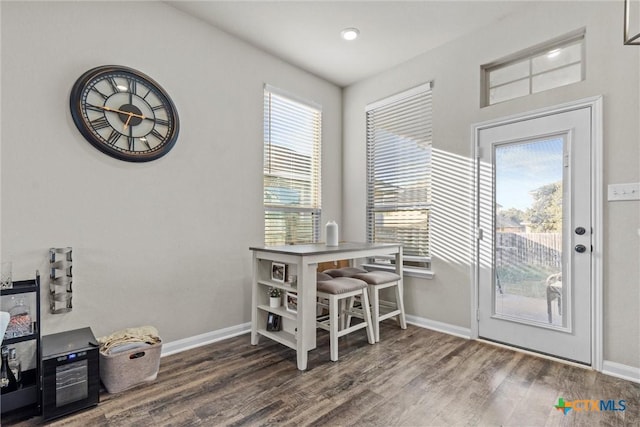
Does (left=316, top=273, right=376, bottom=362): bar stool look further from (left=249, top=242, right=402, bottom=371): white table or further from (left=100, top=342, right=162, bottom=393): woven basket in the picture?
(left=100, top=342, right=162, bottom=393): woven basket

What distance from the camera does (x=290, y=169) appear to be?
352 cm

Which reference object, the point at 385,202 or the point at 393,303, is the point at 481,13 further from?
the point at 393,303

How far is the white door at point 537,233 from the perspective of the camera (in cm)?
234

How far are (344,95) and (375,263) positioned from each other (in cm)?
216

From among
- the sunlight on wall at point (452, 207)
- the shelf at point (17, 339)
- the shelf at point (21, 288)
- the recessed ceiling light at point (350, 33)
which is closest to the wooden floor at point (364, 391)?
the shelf at point (17, 339)

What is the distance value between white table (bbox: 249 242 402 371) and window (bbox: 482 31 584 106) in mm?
1737

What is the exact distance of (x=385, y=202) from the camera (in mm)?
3701

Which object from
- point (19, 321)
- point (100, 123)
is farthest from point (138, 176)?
point (19, 321)

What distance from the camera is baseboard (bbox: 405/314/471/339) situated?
2944 millimetres

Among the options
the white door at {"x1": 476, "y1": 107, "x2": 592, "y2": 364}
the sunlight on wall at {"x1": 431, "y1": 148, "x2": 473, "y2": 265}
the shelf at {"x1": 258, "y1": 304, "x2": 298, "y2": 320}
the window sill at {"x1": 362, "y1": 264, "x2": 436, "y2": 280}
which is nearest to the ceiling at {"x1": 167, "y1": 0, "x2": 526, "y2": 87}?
the white door at {"x1": 476, "y1": 107, "x2": 592, "y2": 364}

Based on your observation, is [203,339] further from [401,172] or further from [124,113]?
[401,172]

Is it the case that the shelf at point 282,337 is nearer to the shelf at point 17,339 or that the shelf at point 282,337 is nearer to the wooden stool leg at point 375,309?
the wooden stool leg at point 375,309

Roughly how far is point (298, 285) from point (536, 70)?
2600 millimetres

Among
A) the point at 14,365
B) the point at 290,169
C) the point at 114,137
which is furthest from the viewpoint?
the point at 290,169
